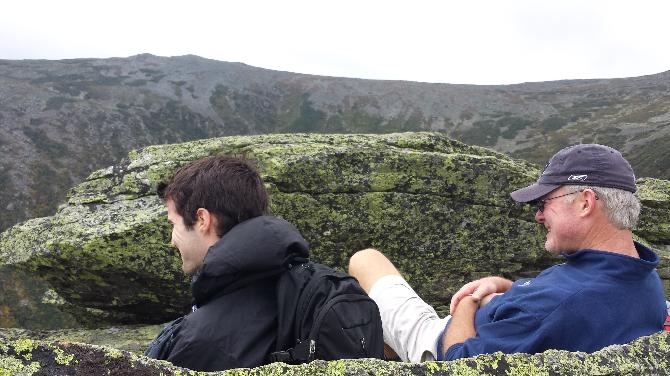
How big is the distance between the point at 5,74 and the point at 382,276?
12761 centimetres

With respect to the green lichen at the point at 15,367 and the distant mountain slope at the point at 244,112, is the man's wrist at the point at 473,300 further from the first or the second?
the distant mountain slope at the point at 244,112

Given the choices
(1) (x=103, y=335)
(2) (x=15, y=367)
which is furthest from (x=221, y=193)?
(1) (x=103, y=335)

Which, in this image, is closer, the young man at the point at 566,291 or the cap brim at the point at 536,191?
the young man at the point at 566,291

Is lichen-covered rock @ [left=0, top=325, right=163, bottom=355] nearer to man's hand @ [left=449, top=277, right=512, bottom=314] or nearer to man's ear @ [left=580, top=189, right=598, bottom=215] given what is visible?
man's hand @ [left=449, top=277, right=512, bottom=314]

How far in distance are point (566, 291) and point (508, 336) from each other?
66cm

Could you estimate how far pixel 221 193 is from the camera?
5059 millimetres

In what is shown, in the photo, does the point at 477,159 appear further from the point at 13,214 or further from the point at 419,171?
Answer: the point at 13,214

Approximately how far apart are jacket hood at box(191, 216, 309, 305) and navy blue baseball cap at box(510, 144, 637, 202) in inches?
113

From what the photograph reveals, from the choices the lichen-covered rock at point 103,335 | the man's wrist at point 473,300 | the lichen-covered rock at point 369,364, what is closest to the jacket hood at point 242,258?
the lichen-covered rock at point 369,364

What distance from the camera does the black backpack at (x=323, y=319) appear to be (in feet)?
13.6

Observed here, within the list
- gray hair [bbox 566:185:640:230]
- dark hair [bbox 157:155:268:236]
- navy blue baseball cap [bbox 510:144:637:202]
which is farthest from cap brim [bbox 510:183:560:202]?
dark hair [bbox 157:155:268:236]

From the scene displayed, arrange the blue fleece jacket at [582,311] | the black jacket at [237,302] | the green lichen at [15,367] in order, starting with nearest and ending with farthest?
the green lichen at [15,367], the black jacket at [237,302], the blue fleece jacket at [582,311]

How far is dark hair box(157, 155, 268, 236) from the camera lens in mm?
5055

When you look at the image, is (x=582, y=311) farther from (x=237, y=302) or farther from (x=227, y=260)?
(x=227, y=260)
